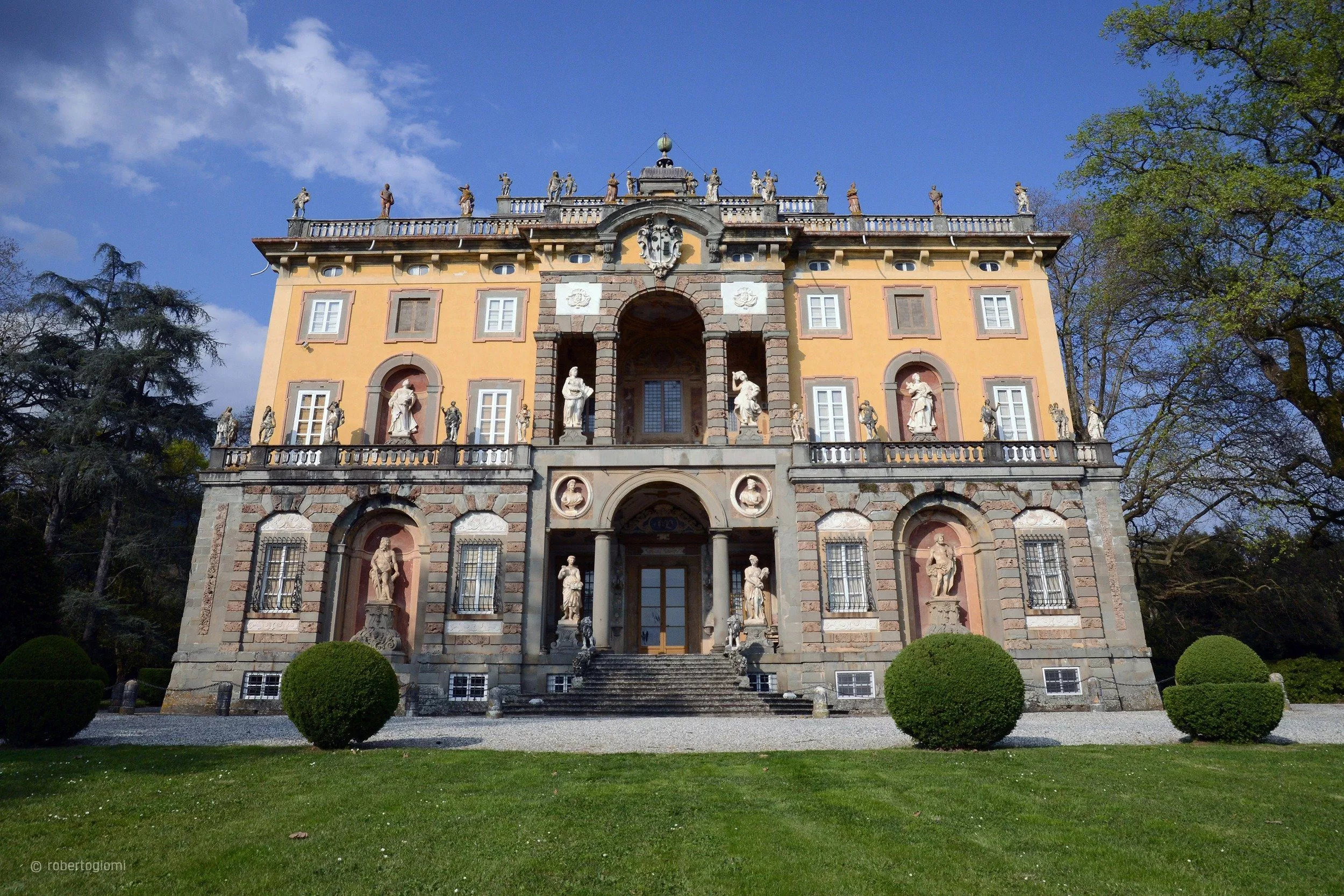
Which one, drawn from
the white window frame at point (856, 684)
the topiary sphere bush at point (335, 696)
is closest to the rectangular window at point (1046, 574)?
the white window frame at point (856, 684)

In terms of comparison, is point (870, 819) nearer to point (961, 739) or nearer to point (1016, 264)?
point (961, 739)

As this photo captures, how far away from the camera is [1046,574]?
2372 centimetres

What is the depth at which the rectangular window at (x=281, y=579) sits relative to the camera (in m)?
23.8

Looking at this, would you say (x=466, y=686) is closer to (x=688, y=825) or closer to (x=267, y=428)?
(x=267, y=428)

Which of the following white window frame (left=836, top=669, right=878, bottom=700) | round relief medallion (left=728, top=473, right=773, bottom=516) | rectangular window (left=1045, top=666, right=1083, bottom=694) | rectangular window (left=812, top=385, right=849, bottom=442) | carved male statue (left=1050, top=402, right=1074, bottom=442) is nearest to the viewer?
white window frame (left=836, top=669, right=878, bottom=700)

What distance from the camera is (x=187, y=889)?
6293 millimetres

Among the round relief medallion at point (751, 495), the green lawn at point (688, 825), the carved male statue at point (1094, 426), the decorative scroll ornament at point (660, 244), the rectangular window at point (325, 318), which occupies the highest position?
the decorative scroll ornament at point (660, 244)

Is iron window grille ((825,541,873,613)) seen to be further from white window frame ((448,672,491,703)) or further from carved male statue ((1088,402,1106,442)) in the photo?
white window frame ((448,672,491,703))

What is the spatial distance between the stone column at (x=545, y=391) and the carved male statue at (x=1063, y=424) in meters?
15.5

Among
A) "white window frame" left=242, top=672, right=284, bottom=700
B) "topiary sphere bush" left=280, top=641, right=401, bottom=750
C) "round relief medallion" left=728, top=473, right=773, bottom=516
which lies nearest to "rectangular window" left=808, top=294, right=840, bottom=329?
"round relief medallion" left=728, top=473, right=773, bottom=516

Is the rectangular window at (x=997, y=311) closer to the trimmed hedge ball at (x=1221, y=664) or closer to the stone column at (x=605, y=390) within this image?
the stone column at (x=605, y=390)

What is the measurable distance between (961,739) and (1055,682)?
12.6 metres

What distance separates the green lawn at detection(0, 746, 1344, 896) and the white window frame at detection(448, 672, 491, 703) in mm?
11173

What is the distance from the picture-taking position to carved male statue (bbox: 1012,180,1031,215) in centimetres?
2833
